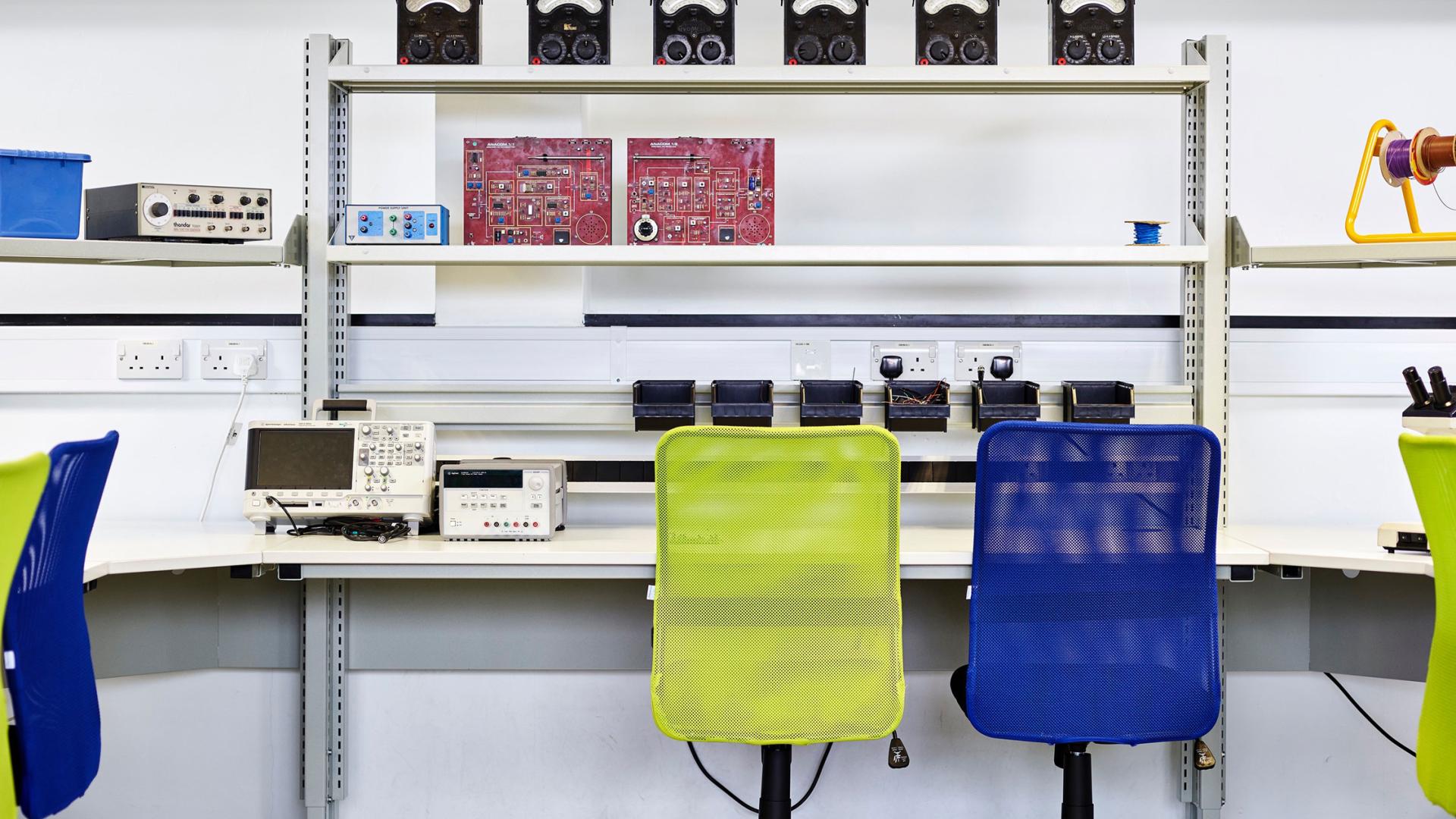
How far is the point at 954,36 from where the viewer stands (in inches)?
88.0

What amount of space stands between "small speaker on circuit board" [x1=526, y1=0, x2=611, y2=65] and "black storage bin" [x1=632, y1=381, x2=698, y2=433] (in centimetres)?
76

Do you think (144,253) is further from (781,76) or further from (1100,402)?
(1100,402)

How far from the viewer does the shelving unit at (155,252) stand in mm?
1987

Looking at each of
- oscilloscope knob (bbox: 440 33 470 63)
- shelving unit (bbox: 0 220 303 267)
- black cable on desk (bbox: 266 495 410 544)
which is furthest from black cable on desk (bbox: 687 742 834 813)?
oscilloscope knob (bbox: 440 33 470 63)

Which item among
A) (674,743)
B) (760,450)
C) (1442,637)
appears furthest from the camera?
(674,743)

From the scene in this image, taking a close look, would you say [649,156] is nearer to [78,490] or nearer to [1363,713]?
[78,490]

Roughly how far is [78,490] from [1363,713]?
2849mm

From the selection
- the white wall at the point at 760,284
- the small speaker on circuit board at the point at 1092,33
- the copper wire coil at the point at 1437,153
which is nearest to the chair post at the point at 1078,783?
the white wall at the point at 760,284

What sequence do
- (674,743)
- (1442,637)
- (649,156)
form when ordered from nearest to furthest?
(1442,637) < (649,156) < (674,743)

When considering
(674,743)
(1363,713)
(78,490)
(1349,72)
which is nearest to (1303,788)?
(1363,713)

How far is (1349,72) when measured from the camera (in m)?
2.51

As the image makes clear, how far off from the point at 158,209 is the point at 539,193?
31.3 inches

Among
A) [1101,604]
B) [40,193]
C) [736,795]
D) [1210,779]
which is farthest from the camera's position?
[736,795]

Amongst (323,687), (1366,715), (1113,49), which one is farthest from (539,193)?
(1366,715)
